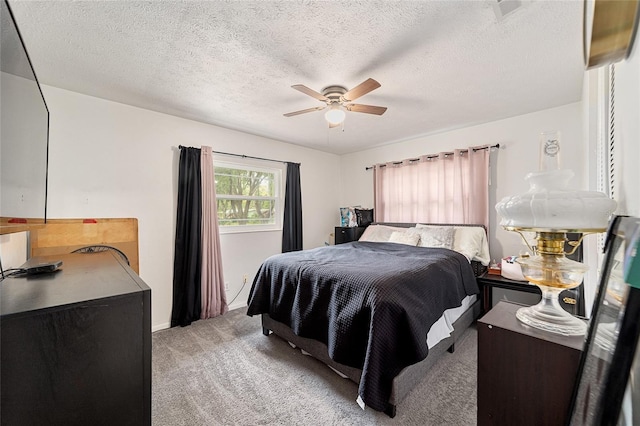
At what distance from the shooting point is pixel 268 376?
6.29 feet

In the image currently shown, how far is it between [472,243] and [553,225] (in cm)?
246

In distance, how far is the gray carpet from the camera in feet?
5.03

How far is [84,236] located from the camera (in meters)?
2.37

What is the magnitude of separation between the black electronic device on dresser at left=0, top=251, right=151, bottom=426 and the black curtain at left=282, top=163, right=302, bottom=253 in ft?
10.2

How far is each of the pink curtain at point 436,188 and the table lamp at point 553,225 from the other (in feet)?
8.41

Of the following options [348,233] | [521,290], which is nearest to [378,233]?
[348,233]

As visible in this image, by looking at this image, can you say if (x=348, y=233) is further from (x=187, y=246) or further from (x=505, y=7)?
(x=505, y=7)

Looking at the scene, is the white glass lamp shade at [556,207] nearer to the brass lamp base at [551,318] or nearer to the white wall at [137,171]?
the brass lamp base at [551,318]

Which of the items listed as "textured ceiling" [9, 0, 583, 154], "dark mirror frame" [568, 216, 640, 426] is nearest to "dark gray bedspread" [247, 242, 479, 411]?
"dark mirror frame" [568, 216, 640, 426]

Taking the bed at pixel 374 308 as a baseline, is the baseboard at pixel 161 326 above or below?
below

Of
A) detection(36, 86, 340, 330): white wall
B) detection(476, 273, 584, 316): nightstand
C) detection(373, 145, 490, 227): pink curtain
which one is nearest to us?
detection(476, 273, 584, 316): nightstand

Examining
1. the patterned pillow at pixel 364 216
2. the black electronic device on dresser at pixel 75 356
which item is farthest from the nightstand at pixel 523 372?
the patterned pillow at pixel 364 216

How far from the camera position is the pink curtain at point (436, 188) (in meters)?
3.19

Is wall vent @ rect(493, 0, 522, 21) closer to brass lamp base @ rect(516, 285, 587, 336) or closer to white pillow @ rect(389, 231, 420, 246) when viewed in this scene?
brass lamp base @ rect(516, 285, 587, 336)
